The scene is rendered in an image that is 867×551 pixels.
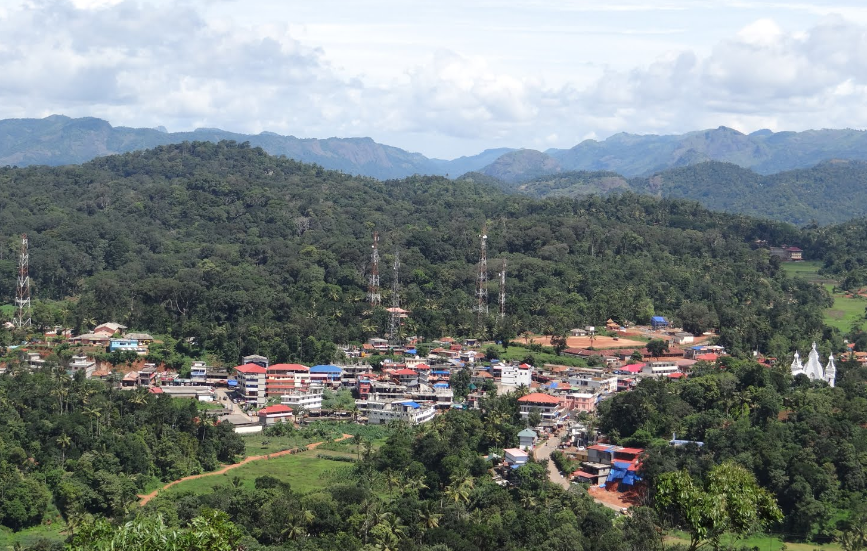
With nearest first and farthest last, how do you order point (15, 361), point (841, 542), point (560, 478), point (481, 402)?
1. point (841, 542)
2. point (560, 478)
3. point (481, 402)
4. point (15, 361)

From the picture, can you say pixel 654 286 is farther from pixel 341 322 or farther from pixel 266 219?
pixel 266 219

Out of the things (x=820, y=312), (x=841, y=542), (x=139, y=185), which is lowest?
(x=841, y=542)

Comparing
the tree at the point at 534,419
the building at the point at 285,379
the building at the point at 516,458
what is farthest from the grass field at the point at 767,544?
the building at the point at 285,379

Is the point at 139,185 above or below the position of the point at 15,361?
above

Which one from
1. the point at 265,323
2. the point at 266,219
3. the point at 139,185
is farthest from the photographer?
the point at 139,185

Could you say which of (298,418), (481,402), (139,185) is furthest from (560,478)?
(139,185)

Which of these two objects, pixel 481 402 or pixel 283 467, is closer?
pixel 283 467
